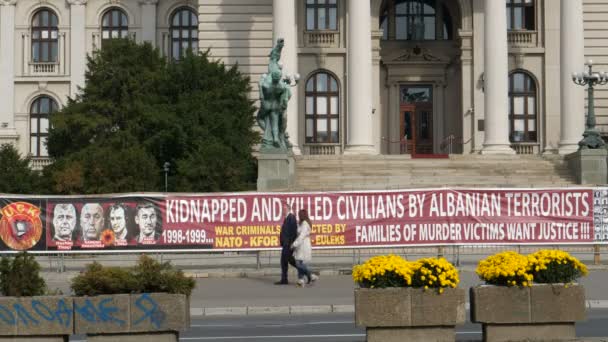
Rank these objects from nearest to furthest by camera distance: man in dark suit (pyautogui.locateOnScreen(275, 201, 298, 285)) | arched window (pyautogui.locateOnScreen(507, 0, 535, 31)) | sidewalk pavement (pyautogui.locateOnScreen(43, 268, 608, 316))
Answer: sidewalk pavement (pyautogui.locateOnScreen(43, 268, 608, 316)) → man in dark suit (pyautogui.locateOnScreen(275, 201, 298, 285)) → arched window (pyautogui.locateOnScreen(507, 0, 535, 31))

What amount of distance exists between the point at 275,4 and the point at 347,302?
1218 inches

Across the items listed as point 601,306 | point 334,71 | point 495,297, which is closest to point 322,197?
point 601,306

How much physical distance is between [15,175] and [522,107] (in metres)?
23.4

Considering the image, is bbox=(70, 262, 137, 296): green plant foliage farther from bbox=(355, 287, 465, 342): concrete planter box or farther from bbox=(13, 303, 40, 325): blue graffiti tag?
bbox=(355, 287, 465, 342): concrete planter box

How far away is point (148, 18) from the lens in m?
66.4

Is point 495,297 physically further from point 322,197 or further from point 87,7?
point 87,7

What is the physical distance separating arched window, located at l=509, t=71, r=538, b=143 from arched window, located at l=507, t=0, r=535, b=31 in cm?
227

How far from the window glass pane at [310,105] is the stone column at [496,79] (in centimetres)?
888

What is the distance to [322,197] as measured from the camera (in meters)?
29.2

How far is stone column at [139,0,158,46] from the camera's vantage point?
66.3 m

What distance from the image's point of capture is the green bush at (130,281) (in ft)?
45.6

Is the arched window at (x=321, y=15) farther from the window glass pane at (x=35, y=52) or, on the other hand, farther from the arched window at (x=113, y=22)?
the window glass pane at (x=35, y=52)

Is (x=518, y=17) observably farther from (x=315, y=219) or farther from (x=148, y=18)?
(x=315, y=219)

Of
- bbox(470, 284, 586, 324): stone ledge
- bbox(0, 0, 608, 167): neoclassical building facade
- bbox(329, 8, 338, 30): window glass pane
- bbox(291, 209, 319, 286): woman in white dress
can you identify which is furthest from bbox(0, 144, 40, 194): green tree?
bbox(470, 284, 586, 324): stone ledge
